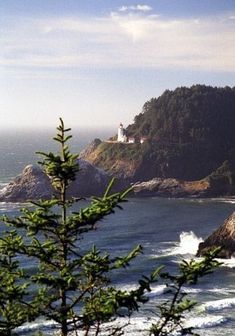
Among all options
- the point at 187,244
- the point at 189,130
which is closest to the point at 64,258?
the point at 187,244

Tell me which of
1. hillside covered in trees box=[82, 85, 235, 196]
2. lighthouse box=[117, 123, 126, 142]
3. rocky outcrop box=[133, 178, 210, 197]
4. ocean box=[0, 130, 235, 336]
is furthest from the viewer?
lighthouse box=[117, 123, 126, 142]

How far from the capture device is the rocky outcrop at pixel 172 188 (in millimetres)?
109062

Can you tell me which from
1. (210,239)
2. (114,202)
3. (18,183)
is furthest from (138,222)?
(114,202)

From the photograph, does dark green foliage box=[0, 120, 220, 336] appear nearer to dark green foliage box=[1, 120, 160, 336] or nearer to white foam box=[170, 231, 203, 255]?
dark green foliage box=[1, 120, 160, 336]

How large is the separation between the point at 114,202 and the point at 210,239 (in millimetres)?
51594

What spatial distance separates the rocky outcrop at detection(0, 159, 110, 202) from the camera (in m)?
104

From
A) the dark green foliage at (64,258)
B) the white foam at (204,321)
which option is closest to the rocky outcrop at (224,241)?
the white foam at (204,321)

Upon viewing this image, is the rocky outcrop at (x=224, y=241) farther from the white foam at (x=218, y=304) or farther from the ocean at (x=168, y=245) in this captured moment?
the white foam at (x=218, y=304)

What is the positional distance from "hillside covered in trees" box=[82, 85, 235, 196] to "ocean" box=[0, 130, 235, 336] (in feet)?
61.6

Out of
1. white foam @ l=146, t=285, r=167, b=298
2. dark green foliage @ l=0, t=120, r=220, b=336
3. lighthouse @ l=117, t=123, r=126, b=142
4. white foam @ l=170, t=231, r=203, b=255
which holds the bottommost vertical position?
white foam @ l=146, t=285, r=167, b=298

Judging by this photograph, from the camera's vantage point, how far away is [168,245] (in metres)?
66.0

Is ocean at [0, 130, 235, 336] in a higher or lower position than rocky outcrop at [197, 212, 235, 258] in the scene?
lower

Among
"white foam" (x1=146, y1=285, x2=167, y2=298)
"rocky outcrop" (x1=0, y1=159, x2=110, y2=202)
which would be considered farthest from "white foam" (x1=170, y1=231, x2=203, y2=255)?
"rocky outcrop" (x1=0, y1=159, x2=110, y2=202)

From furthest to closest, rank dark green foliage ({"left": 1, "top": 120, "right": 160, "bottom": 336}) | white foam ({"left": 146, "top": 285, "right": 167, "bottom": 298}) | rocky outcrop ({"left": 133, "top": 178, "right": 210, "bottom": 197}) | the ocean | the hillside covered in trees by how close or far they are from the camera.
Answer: the hillside covered in trees → rocky outcrop ({"left": 133, "top": 178, "right": 210, "bottom": 197}) → white foam ({"left": 146, "top": 285, "right": 167, "bottom": 298}) → the ocean → dark green foliage ({"left": 1, "top": 120, "right": 160, "bottom": 336})
